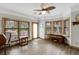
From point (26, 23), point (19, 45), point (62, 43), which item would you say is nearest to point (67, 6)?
point (62, 43)

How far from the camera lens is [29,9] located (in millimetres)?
2252

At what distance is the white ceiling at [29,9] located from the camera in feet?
7.09

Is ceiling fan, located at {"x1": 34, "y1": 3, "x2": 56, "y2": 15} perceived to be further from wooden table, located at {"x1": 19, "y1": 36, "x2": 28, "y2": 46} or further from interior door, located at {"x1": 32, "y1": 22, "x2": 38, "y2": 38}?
wooden table, located at {"x1": 19, "y1": 36, "x2": 28, "y2": 46}

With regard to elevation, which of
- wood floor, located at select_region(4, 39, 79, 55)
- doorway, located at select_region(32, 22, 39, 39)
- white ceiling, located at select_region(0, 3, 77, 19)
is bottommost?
wood floor, located at select_region(4, 39, 79, 55)

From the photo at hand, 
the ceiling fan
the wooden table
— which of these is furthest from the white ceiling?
the wooden table

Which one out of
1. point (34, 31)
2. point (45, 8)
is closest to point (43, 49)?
point (34, 31)

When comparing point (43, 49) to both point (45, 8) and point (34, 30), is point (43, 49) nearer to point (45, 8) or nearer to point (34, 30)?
point (34, 30)

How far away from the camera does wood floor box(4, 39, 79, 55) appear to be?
2227mm

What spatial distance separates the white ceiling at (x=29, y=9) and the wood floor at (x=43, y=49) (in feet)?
1.95

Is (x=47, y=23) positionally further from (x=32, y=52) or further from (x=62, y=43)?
(x=32, y=52)

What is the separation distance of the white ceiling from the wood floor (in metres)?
0.59

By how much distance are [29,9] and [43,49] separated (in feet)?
2.78

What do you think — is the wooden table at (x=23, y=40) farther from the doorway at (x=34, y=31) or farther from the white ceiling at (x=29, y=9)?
the white ceiling at (x=29, y=9)

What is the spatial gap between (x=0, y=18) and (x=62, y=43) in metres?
1.30
